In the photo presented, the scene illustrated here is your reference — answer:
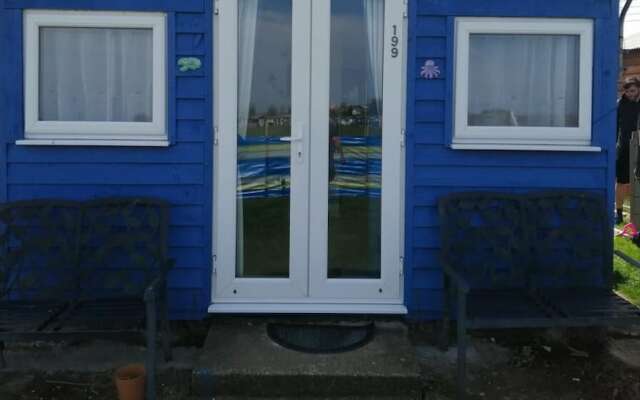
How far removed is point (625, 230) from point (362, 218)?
13.4 ft

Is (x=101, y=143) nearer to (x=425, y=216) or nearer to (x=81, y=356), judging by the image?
(x=81, y=356)

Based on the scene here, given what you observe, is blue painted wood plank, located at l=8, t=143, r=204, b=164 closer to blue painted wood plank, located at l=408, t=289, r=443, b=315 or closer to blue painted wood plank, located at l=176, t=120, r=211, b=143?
blue painted wood plank, located at l=176, t=120, r=211, b=143

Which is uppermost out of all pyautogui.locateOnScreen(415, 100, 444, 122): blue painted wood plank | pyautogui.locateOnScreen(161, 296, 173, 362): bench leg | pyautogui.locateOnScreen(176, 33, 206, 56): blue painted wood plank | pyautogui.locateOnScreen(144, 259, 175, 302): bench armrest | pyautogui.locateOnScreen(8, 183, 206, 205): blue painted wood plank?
pyautogui.locateOnScreen(176, 33, 206, 56): blue painted wood plank

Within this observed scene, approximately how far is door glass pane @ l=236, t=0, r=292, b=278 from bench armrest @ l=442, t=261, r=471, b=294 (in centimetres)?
102

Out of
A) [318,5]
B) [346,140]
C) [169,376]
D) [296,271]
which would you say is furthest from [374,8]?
[169,376]

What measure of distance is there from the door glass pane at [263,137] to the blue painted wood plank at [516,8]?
917mm


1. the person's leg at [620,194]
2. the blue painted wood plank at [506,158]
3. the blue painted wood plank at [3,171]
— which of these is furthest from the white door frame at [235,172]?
the person's leg at [620,194]

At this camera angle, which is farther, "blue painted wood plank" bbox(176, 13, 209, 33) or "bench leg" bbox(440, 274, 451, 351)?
"blue painted wood plank" bbox(176, 13, 209, 33)

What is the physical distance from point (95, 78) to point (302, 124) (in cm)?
133

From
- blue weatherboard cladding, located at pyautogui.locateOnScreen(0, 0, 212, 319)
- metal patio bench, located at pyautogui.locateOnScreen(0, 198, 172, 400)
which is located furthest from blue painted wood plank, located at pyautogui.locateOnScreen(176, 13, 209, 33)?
metal patio bench, located at pyautogui.locateOnScreen(0, 198, 172, 400)

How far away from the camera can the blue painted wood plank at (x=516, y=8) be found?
13.3 ft

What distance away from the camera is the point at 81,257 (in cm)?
382

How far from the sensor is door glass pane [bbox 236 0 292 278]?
408 centimetres

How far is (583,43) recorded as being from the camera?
13.5ft
